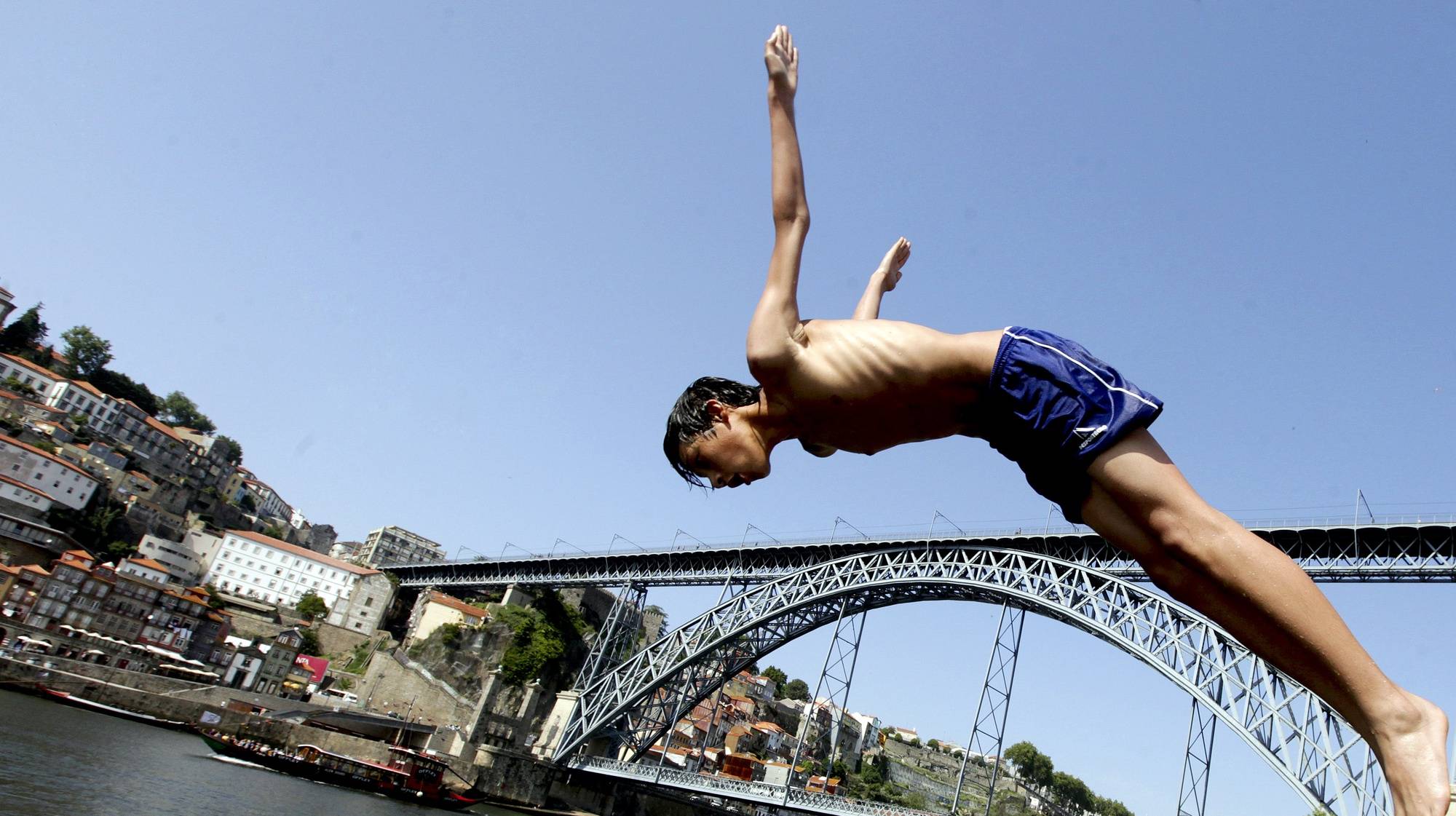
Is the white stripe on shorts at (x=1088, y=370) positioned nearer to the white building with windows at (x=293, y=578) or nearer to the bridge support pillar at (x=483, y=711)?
the bridge support pillar at (x=483, y=711)

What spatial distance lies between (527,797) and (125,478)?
110 feet

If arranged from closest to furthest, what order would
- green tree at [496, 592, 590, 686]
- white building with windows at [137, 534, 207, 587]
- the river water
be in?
the river water, green tree at [496, 592, 590, 686], white building with windows at [137, 534, 207, 587]

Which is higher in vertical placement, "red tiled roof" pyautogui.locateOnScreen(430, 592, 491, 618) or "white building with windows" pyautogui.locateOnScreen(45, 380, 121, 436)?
"white building with windows" pyautogui.locateOnScreen(45, 380, 121, 436)

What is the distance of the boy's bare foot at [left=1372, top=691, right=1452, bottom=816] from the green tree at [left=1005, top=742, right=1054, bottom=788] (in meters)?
76.8

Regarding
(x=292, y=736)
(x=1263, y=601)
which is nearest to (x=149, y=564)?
(x=292, y=736)

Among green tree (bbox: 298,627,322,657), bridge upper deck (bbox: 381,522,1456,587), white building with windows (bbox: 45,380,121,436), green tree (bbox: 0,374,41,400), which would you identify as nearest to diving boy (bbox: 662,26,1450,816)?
bridge upper deck (bbox: 381,522,1456,587)

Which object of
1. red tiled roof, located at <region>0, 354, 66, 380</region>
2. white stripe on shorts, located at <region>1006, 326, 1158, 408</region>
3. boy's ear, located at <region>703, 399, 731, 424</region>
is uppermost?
red tiled roof, located at <region>0, 354, 66, 380</region>

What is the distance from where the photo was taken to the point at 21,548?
37938mm

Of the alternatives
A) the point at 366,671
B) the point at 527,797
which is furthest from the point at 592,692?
the point at 366,671

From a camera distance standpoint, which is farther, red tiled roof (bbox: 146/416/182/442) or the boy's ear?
red tiled roof (bbox: 146/416/182/442)

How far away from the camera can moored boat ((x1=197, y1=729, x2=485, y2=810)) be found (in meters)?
27.7

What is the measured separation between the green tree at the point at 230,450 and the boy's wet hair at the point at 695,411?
73302 millimetres

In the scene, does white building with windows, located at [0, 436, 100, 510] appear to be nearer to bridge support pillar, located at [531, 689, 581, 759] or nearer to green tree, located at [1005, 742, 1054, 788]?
bridge support pillar, located at [531, 689, 581, 759]

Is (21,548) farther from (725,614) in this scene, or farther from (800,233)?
(800,233)
